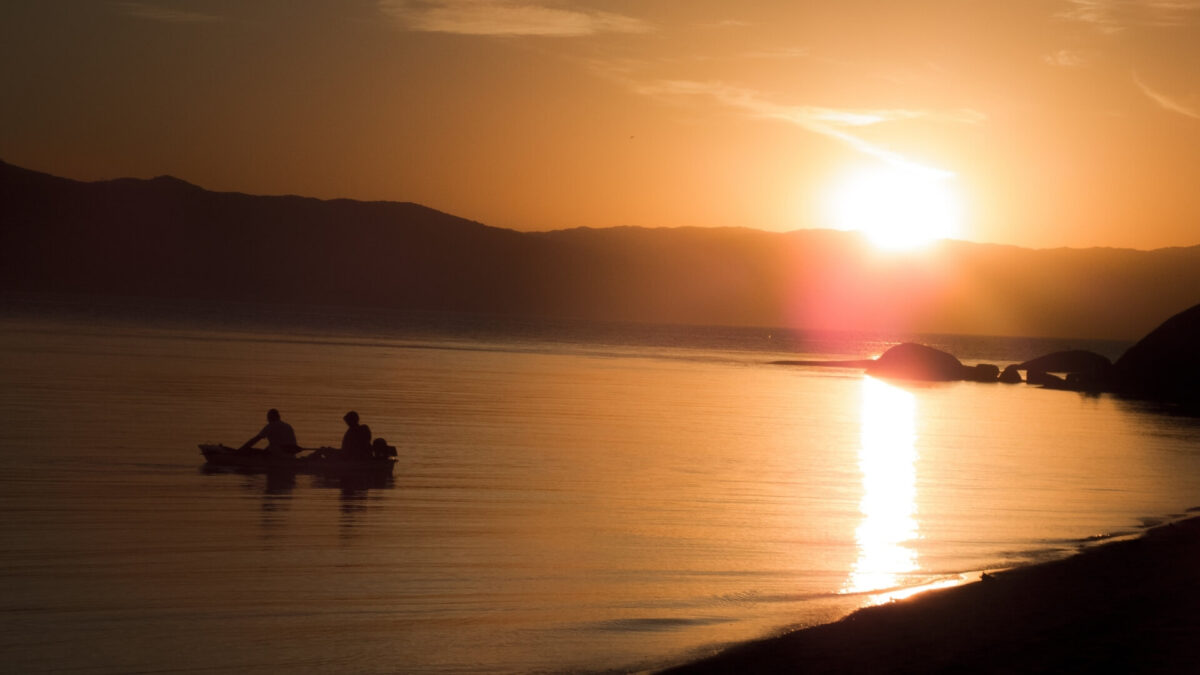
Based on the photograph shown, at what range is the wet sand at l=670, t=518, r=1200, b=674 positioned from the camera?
10.4 metres

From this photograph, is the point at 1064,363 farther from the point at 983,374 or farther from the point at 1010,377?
the point at 1010,377

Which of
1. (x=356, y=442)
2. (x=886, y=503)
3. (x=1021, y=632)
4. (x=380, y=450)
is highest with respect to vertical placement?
(x=356, y=442)

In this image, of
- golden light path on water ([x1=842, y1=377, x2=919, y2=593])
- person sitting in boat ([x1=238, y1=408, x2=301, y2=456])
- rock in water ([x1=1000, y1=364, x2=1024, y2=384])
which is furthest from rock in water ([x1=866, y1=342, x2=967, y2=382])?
person sitting in boat ([x1=238, y1=408, x2=301, y2=456])

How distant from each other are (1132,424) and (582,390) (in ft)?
79.0

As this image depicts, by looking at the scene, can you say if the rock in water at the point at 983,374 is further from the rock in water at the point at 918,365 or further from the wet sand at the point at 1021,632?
the wet sand at the point at 1021,632

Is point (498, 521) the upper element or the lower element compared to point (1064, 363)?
lower

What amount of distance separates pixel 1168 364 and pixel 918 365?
2375 centimetres

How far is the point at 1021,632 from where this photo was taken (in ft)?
38.6

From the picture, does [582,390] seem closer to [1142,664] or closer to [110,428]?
[110,428]

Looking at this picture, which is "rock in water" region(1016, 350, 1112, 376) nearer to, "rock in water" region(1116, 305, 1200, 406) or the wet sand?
"rock in water" region(1116, 305, 1200, 406)

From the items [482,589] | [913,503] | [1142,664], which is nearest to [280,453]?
[482,589]

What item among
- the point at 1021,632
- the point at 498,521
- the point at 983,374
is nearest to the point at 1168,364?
the point at 983,374

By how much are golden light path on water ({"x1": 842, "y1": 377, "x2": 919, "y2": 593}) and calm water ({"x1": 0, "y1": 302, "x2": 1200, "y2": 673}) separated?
0.31 feet

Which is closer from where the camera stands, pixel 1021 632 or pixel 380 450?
pixel 1021 632
